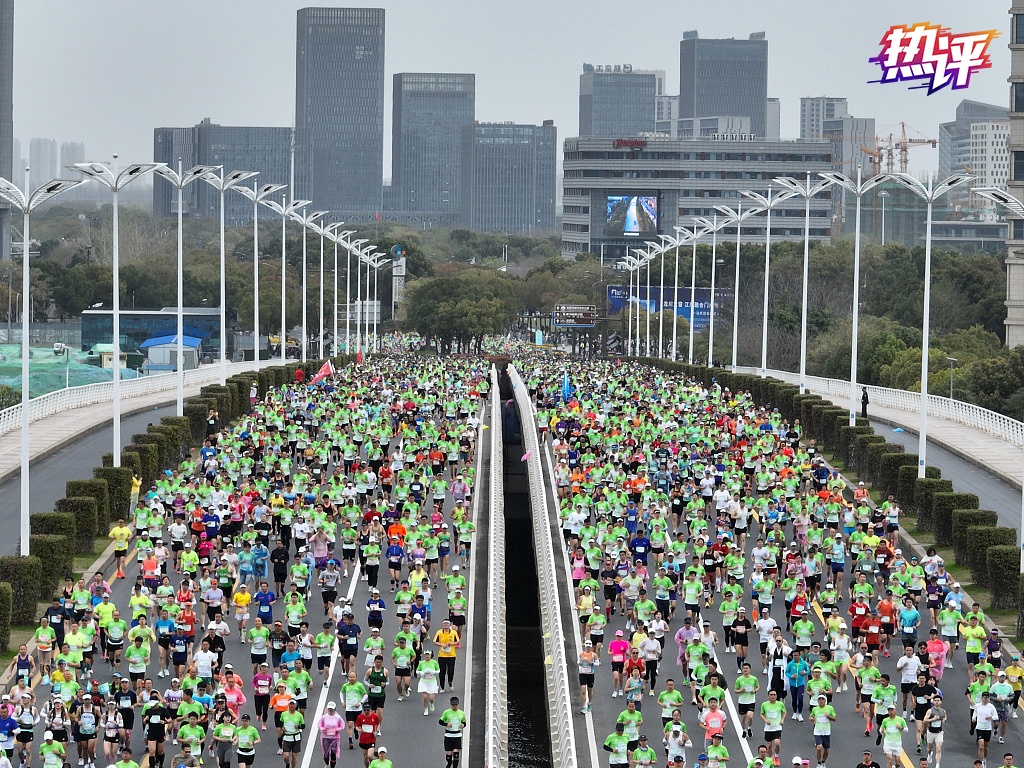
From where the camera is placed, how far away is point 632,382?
65812 millimetres

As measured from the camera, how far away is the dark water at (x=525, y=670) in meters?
24.9

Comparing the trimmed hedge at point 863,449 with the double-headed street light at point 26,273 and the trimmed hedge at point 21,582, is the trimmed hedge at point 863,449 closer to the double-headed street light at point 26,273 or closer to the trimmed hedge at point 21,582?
the double-headed street light at point 26,273

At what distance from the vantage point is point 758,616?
2628cm

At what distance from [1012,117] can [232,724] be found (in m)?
69.3

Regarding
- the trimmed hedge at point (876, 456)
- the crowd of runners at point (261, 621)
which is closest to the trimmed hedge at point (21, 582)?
the crowd of runners at point (261, 621)

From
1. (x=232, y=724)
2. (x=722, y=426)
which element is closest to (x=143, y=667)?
(x=232, y=724)

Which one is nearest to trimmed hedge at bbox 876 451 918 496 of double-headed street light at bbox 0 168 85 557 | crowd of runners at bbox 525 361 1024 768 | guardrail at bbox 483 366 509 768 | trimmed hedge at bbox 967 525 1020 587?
crowd of runners at bbox 525 361 1024 768

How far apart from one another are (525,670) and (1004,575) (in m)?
8.29

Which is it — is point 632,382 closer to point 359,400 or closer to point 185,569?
point 359,400

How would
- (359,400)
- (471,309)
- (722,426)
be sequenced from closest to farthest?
(722,426) → (359,400) → (471,309)

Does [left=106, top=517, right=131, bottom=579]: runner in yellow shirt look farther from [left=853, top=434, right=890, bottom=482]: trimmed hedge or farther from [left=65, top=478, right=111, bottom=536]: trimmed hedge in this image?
[left=853, top=434, right=890, bottom=482]: trimmed hedge

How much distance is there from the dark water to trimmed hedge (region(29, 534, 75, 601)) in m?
7.83

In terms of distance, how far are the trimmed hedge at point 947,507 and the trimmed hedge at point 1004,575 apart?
5.00 meters

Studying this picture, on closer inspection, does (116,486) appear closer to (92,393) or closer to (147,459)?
(147,459)
